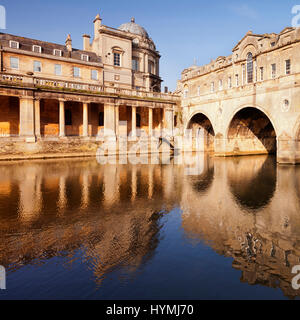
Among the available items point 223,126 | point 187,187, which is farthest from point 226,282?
point 223,126

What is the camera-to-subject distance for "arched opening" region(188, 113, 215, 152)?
35.9 meters

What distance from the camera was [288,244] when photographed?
21.1 ft

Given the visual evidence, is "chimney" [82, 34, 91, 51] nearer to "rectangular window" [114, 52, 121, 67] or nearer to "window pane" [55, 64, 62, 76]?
"rectangular window" [114, 52, 121, 67]

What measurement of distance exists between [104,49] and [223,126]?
22.8 meters

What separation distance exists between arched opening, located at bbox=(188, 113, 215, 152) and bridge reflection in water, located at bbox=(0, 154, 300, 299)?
23.3 meters

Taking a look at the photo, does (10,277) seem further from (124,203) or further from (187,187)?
(187,187)

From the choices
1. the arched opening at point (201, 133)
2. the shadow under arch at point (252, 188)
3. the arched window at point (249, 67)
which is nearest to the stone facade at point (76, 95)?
the arched opening at point (201, 133)

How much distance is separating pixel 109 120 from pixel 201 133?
47.0 feet

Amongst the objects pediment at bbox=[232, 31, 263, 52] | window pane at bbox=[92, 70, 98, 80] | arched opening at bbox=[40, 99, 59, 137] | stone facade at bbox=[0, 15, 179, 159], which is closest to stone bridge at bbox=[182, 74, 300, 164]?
stone facade at bbox=[0, 15, 179, 159]

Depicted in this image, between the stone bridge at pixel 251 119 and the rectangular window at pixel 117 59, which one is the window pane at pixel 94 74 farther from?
the stone bridge at pixel 251 119

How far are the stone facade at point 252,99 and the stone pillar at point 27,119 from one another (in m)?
20.2

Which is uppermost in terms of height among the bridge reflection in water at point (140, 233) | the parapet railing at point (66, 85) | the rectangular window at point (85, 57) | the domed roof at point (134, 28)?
the domed roof at point (134, 28)

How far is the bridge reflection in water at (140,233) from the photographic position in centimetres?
486

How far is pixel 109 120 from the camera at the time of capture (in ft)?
101
